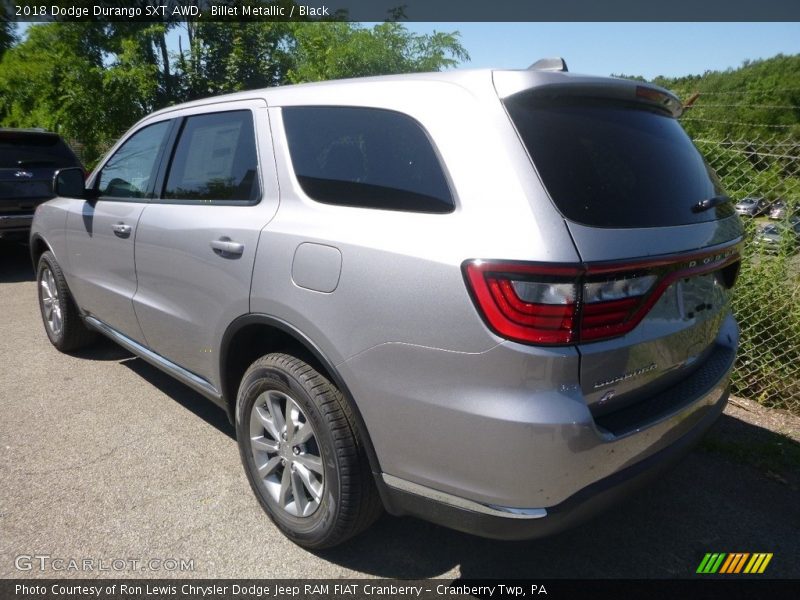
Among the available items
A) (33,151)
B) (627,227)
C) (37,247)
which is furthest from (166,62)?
(627,227)

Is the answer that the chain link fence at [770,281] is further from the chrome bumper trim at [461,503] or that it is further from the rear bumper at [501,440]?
the chrome bumper trim at [461,503]

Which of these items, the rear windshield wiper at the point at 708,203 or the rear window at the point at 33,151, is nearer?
the rear windshield wiper at the point at 708,203

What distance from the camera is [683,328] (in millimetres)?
2117

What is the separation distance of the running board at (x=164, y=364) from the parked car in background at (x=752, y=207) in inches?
139

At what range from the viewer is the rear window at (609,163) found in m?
1.89

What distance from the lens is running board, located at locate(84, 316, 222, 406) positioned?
3000mm

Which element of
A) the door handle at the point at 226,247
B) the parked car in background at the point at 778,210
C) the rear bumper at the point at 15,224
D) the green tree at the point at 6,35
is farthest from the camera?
the green tree at the point at 6,35

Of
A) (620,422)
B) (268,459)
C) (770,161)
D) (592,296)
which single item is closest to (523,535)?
(620,422)

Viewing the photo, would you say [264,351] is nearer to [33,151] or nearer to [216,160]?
[216,160]

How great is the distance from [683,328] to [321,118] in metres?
1.60

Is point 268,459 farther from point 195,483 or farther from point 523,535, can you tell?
point 523,535

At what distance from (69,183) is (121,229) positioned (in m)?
0.71

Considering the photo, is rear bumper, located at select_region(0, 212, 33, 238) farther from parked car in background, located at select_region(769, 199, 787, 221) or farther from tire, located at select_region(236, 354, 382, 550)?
parked car in background, located at select_region(769, 199, 787, 221)

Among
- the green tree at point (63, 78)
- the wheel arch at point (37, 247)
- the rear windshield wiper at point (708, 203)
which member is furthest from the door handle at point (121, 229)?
the green tree at point (63, 78)
